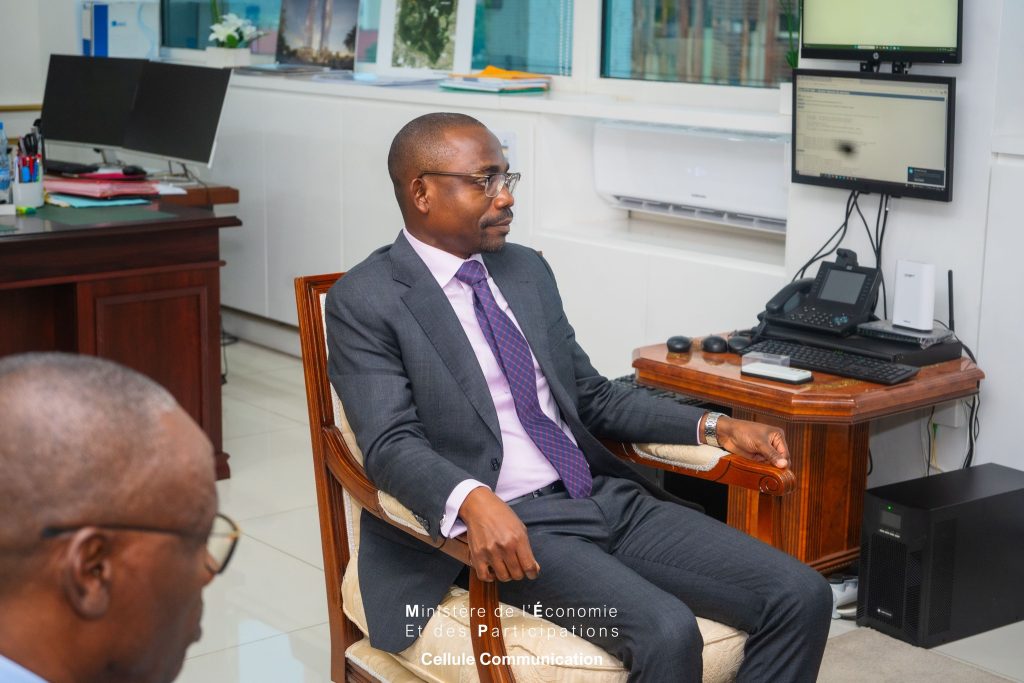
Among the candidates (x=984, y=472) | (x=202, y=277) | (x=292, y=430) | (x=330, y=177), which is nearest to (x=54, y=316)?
(x=202, y=277)

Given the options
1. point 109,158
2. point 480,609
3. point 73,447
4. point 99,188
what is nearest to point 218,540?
point 73,447

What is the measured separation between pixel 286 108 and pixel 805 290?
2.84m

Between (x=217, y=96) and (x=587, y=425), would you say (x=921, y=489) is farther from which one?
(x=217, y=96)

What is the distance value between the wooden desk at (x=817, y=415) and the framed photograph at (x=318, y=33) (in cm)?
286

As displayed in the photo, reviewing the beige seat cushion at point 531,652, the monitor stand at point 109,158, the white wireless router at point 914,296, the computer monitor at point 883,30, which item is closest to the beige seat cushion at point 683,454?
the beige seat cushion at point 531,652

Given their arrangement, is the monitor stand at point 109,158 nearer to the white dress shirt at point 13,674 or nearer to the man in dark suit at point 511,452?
the man in dark suit at point 511,452

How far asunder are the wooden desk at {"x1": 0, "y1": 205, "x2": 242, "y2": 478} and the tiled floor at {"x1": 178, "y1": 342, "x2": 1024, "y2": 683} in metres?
0.23

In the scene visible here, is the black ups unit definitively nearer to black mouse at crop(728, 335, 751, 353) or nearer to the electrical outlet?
the electrical outlet

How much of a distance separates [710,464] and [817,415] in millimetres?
622

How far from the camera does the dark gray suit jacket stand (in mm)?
2135

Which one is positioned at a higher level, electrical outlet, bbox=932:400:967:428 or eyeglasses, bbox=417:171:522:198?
eyeglasses, bbox=417:171:522:198

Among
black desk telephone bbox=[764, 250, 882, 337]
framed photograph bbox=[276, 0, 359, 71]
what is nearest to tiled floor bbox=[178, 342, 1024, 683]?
black desk telephone bbox=[764, 250, 882, 337]

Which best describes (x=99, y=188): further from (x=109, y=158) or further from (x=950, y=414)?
(x=950, y=414)

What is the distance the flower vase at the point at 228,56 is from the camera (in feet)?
19.0
